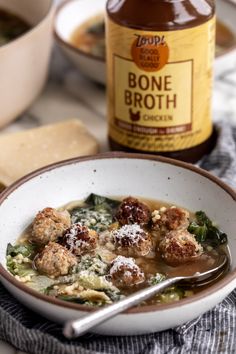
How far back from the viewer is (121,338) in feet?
4.48

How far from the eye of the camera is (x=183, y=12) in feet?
5.57

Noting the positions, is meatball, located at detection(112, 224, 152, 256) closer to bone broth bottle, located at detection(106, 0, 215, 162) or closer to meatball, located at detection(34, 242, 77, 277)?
meatball, located at detection(34, 242, 77, 277)

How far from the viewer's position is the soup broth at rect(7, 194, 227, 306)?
4.63 ft

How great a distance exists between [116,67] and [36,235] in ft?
1.38

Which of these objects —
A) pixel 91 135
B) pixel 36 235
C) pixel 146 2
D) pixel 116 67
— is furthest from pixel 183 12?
pixel 36 235

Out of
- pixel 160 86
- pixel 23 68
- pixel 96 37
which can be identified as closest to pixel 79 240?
pixel 160 86

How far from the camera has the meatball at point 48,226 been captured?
1.54m

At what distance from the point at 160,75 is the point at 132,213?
0.31m

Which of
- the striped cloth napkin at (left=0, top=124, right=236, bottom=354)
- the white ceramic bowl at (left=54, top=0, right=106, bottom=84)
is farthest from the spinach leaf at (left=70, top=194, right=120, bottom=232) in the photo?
the white ceramic bowl at (left=54, top=0, right=106, bottom=84)

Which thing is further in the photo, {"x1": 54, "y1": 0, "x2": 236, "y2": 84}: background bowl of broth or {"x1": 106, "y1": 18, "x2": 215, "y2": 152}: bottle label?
{"x1": 54, "y1": 0, "x2": 236, "y2": 84}: background bowl of broth

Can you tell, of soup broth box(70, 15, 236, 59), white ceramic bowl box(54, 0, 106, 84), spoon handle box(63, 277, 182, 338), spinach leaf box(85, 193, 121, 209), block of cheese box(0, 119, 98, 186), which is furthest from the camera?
soup broth box(70, 15, 236, 59)

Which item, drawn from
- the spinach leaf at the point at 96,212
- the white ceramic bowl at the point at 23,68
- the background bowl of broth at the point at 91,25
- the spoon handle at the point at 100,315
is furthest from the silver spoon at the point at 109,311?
the background bowl of broth at the point at 91,25

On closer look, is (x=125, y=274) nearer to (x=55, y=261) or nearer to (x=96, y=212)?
(x=55, y=261)

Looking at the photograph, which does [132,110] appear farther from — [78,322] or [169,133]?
[78,322]
